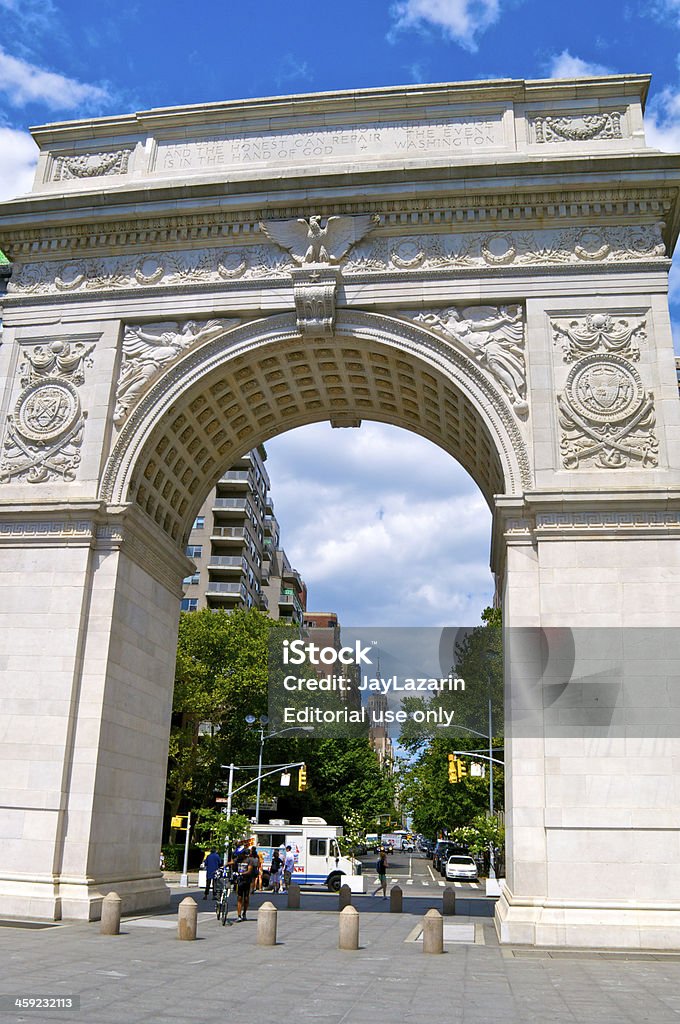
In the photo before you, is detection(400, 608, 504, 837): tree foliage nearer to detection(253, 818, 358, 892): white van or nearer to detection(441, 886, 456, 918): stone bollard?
detection(253, 818, 358, 892): white van

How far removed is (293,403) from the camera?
93.7ft

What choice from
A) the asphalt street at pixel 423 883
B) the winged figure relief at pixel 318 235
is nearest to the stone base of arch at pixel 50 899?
the winged figure relief at pixel 318 235

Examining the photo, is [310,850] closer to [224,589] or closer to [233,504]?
[224,589]

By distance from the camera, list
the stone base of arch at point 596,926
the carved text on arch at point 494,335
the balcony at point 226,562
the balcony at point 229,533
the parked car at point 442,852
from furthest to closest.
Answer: the balcony at point 229,533 < the balcony at point 226,562 < the parked car at point 442,852 < the carved text on arch at point 494,335 < the stone base of arch at point 596,926

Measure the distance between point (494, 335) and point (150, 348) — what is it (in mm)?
9611

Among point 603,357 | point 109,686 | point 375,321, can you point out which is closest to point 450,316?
point 375,321

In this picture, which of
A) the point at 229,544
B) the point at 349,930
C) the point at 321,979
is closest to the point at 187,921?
the point at 349,930

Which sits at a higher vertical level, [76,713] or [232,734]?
[232,734]

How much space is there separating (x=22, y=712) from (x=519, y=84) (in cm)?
2185

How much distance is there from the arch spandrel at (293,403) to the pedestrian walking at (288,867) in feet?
66.3

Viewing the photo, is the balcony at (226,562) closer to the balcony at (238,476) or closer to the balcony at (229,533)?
the balcony at (229,533)

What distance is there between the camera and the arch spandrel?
23312 millimetres

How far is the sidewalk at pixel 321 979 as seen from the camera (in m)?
11.5

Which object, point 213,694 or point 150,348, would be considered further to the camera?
point 213,694
